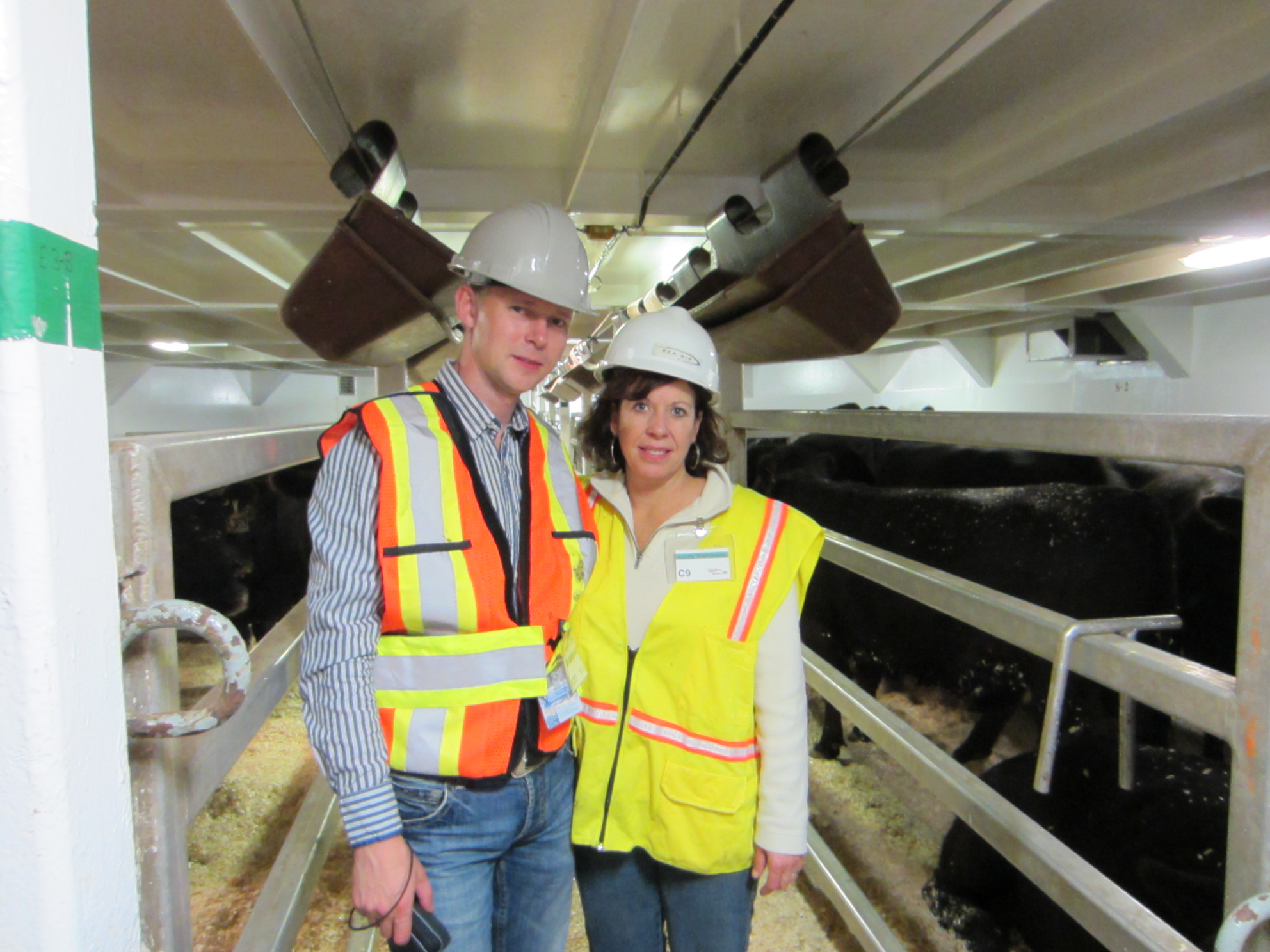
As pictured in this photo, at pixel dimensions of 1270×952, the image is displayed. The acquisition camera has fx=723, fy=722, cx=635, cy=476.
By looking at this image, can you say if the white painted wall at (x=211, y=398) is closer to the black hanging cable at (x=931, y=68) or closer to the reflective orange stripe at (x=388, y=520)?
the black hanging cable at (x=931, y=68)

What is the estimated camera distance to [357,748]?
937 mm

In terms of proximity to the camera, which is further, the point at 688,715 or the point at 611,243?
the point at 611,243

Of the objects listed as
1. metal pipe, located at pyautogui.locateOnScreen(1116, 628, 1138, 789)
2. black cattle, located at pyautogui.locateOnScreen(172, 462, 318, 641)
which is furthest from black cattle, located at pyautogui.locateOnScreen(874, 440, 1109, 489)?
black cattle, located at pyautogui.locateOnScreen(172, 462, 318, 641)

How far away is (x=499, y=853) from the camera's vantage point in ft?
3.73

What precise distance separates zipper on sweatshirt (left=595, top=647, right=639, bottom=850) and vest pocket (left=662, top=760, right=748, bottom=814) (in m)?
0.09

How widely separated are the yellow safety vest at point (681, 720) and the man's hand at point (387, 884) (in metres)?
0.40

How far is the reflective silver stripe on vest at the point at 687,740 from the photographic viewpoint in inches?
51.8

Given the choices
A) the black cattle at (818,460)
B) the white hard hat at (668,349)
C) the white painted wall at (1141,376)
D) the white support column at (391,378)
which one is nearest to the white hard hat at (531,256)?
the white hard hat at (668,349)

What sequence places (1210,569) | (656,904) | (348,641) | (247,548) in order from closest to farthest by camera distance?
(348,641), (656,904), (1210,569), (247,548)

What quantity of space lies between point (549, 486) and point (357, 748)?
497 millimetres

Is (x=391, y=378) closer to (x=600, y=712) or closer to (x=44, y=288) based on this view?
(x=600, y=712)

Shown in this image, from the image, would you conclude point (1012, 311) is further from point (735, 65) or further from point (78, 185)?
point (78, 185)

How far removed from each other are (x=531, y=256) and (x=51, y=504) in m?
0.85

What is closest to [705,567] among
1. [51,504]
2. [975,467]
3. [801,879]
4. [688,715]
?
[688,715]
